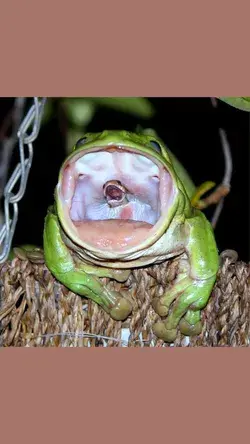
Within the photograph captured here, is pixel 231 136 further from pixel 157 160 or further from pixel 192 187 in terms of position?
pixel 157 160

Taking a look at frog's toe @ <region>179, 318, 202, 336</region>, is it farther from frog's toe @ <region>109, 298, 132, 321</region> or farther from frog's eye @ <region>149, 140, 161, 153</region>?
frog's eye @ <region>149, 140, 161, 153</region>

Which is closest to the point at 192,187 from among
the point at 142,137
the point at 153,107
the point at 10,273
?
the point at 153,107

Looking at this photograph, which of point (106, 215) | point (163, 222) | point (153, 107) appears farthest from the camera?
point (153, 107)

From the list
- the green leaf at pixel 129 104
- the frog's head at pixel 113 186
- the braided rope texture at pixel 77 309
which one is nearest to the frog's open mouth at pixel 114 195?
the frog's head at pixel 113 186

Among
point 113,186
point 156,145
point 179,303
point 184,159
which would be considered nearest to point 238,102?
point 156,145

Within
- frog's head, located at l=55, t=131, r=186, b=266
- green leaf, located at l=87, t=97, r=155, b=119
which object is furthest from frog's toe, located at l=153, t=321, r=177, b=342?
green leaf, located at l=87, t=97, r=155, b=119

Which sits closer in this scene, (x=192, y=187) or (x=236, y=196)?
(x=192, y=187)

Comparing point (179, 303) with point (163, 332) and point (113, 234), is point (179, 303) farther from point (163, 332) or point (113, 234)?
point (113, 234)
